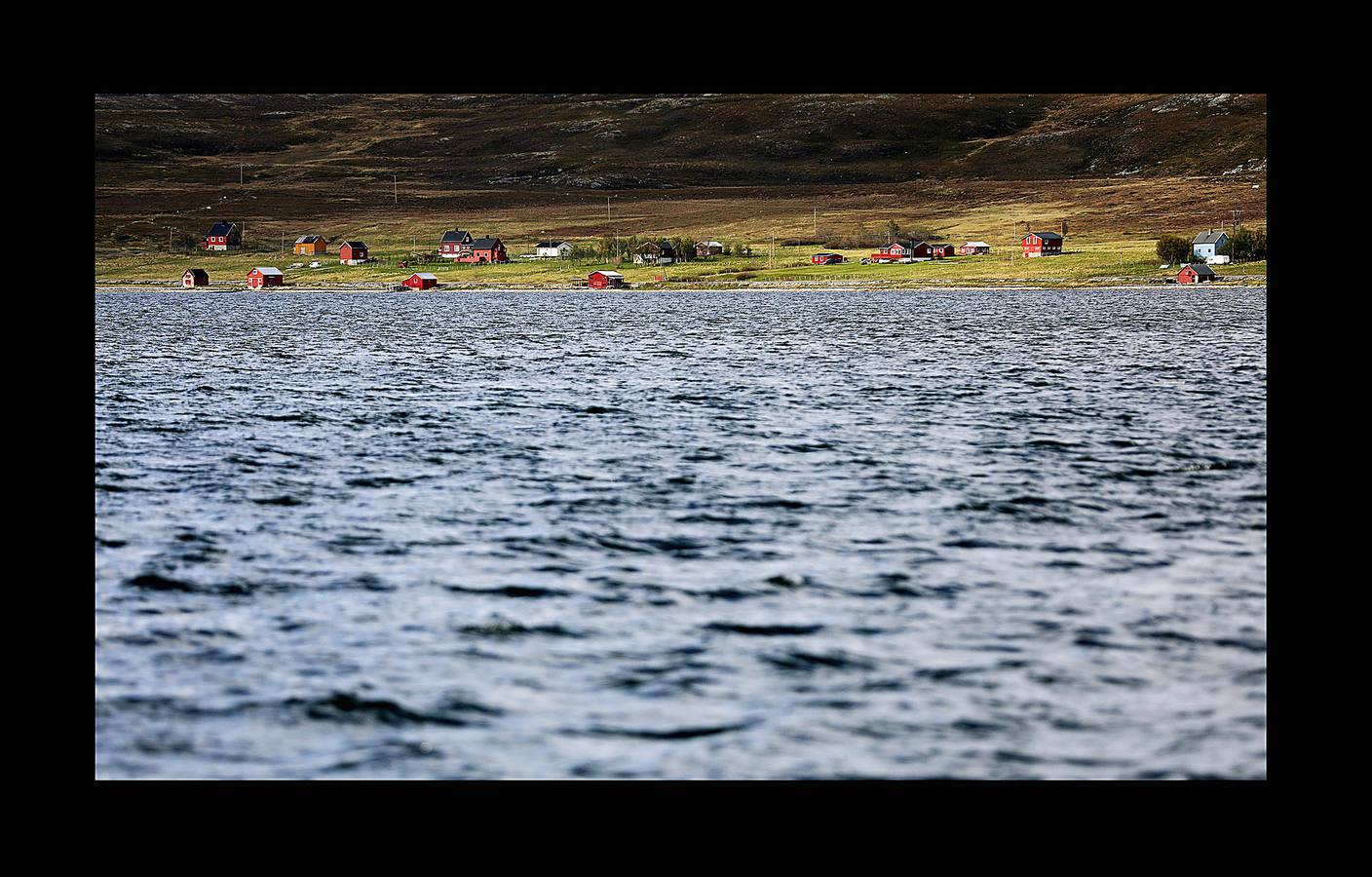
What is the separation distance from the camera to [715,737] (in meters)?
20.1

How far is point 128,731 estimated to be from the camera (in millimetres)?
20578

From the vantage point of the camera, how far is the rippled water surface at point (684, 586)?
20.1 m

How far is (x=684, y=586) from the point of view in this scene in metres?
28.6

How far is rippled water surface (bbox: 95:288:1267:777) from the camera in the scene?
2014 centimetres

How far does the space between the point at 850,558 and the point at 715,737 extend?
37.5 feet
